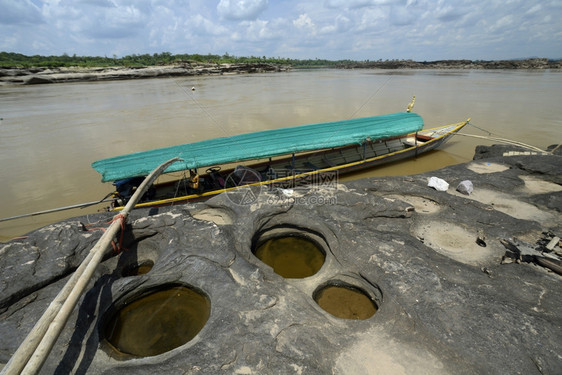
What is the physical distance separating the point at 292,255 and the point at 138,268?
328 cm

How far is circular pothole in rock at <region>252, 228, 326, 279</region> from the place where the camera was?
5297mm

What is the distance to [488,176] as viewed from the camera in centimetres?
842

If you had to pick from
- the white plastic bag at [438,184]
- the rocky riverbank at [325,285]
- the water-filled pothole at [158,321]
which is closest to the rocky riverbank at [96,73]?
the rocky riverbank at [325,285]

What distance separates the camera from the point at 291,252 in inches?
227

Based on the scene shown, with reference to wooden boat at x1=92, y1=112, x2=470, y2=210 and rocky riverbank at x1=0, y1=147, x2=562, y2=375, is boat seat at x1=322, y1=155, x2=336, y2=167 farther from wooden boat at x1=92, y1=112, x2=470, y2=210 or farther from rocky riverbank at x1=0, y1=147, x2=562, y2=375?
rocky riverbank at x1=0, y1=147, x2=562, y2=375

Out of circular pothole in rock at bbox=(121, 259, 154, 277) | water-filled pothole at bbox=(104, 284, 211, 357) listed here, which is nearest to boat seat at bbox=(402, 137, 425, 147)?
water-filled pothole at bbox=(104, 284, 211, 357)

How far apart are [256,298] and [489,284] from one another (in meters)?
3.87

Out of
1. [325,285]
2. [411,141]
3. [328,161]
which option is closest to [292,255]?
[325,285]

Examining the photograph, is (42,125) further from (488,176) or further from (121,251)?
(488,176)

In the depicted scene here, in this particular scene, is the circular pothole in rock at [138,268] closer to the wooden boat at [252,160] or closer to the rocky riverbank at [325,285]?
the rocky riverbank at [325,285]

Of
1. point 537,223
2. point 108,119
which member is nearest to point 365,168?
point 537,223

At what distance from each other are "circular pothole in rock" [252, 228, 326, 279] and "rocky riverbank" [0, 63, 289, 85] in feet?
181

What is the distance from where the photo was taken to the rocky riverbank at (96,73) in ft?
135

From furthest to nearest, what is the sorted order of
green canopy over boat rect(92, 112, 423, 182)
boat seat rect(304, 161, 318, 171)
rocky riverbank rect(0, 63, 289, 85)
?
rocky riverbank rect(0, 63, 289, 85), boat seat rect(304, 161, 318, 171), green canopy over boat rect(92, 112, 423, 182)
